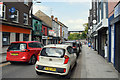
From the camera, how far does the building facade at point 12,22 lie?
44.7 feet

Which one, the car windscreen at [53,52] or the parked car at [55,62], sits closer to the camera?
the parked car at [55,62]

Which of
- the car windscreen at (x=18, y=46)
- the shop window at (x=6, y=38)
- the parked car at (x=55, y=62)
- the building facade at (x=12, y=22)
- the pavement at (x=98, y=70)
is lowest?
the pavement at (x=98, y=70)

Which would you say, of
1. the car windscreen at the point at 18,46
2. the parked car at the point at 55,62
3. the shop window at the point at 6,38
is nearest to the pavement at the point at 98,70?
the parked car at the point at 55,62

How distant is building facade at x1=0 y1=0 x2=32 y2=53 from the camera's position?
44.7ft

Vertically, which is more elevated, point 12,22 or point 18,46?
point 12,22

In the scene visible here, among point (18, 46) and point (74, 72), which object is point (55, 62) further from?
point (18, 46)

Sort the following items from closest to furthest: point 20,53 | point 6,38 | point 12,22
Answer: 1. point 20,53
2. point 6,38
3. point 12,22

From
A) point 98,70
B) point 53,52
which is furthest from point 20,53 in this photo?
point 98,70

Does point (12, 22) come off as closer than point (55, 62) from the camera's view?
No

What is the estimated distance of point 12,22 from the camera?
15.3 m

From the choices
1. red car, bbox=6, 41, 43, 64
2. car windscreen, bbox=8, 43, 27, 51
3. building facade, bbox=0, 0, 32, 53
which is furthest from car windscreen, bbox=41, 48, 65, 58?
building facade, bbox=0, 0, 32, 53

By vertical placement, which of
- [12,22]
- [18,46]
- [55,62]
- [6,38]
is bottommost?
[55,62]

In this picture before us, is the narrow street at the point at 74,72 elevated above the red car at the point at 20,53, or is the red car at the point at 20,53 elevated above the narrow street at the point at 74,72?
the red car at the point at 20,53

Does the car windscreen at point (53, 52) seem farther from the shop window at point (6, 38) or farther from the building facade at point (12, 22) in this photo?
the shop window at point (6, 38)
